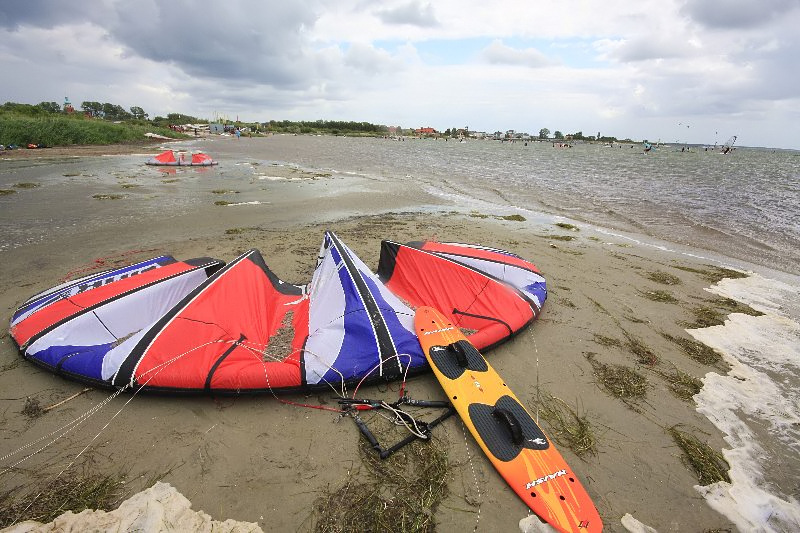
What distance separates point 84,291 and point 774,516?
9463 mm

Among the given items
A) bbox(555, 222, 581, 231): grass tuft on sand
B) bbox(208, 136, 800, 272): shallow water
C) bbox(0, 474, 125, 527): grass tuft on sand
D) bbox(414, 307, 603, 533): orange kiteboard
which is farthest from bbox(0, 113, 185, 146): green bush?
bbox(414, 307, 603, 533): orange kiteboard

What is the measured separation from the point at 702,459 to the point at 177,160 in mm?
34257

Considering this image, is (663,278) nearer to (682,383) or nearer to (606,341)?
(606,341)

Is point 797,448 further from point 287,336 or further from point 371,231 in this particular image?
point 371,231

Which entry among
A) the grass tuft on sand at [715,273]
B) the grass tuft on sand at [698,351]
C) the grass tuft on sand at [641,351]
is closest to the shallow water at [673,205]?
the grass tuft on sand at [715,273]

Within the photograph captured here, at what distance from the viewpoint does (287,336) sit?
5.54 meters

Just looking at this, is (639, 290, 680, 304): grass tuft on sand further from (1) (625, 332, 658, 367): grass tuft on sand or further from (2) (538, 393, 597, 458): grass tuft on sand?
(2) (538, 393, 597, 458): grass tuft on sand

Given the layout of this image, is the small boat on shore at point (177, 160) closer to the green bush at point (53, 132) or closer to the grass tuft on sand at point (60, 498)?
the green bush at point (53, 132)

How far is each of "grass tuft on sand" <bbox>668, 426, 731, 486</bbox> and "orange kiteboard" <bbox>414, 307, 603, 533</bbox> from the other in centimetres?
151

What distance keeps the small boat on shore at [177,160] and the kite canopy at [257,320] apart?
25.4 metres

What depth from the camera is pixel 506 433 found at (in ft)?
13.5

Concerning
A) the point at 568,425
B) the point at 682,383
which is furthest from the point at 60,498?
the point at 682,383

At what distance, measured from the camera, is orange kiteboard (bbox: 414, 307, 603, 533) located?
341 centimetres

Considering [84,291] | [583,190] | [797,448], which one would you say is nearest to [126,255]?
[84,291]
